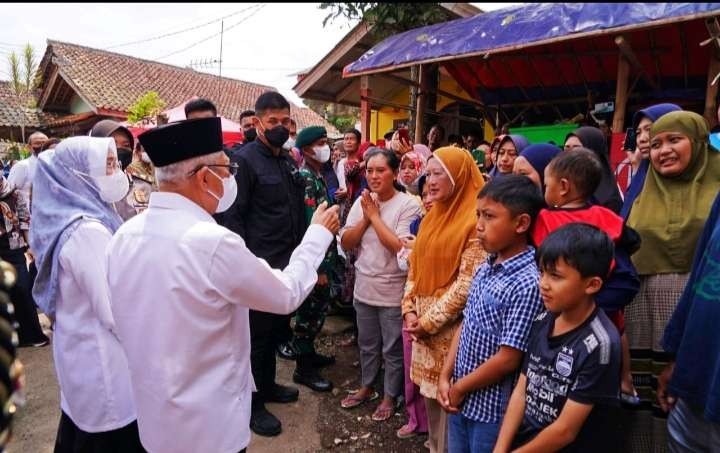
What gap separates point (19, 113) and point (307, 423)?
17426 mm

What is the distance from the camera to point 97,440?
189 cm

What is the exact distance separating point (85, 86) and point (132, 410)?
610 inches

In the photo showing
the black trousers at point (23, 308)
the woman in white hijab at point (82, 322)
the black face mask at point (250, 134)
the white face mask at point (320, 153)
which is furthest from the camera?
the black face mask at point (250, 134)

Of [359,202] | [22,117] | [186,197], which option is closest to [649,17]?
[359,202]

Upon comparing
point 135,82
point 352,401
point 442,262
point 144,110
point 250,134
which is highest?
point 135,82

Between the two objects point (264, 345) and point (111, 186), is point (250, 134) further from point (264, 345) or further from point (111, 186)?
point (111, 186)

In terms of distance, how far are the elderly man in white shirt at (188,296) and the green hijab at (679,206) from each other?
5.12 ft

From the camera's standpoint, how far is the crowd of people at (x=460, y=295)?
1.48m

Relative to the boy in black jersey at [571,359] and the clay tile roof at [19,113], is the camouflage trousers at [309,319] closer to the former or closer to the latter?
the boy in black jersey at [571,359]

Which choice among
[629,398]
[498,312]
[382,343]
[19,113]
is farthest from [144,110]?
[629,398]

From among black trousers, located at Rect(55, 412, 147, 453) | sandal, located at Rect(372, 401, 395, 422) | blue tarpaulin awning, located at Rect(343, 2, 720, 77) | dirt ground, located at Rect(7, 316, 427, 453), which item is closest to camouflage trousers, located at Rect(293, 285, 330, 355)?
dirt ground, located at Rect(7, 316, 427, 453)

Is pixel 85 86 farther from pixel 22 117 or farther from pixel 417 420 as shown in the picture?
pixel 417 420

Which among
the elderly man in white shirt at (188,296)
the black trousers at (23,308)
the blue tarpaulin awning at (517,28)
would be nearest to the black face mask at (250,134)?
the blue tarpaulin awning at (517,28)

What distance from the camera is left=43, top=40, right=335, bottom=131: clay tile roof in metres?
14.5
